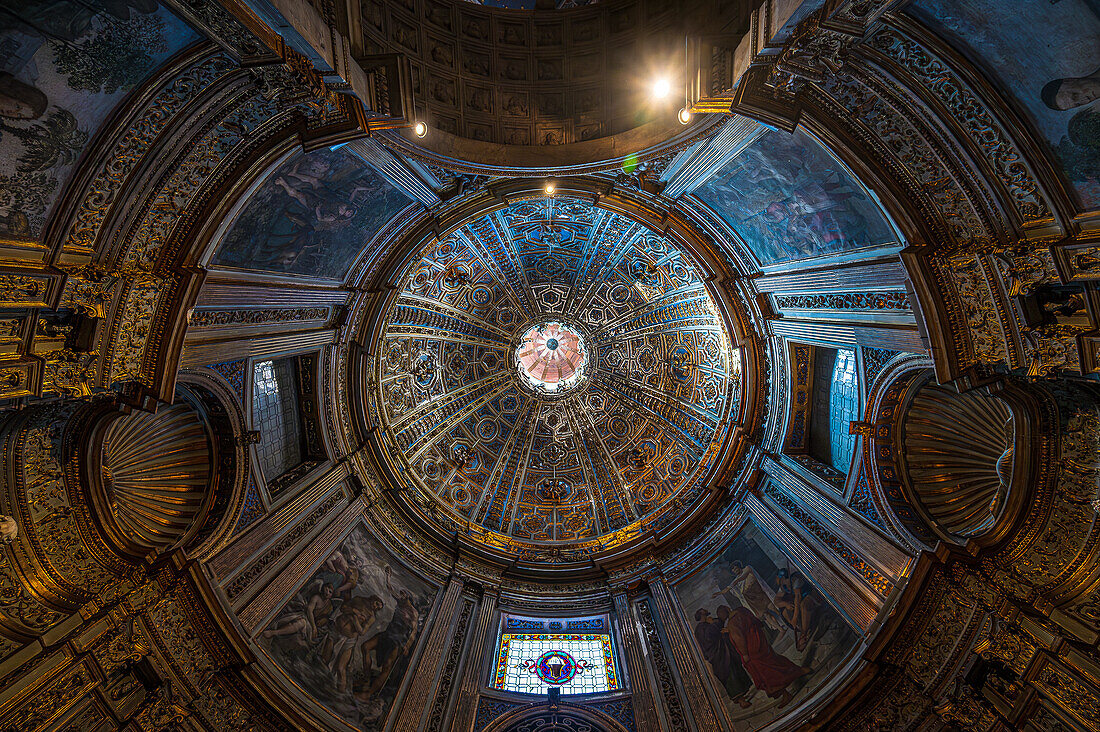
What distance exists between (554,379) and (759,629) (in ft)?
44.0

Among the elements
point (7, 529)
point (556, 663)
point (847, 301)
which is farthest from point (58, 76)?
point (556, 663)

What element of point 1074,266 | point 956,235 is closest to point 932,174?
point 956,235

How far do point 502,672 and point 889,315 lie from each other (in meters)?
14.7

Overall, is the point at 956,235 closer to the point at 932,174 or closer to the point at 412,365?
the point at 932,174

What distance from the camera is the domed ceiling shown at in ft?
64.7

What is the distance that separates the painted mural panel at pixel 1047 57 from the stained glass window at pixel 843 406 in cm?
673

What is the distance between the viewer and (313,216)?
12148 mm

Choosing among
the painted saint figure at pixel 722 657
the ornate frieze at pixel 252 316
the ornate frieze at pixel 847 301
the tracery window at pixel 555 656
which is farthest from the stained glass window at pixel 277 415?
the ornate frieze at pixel 847 301

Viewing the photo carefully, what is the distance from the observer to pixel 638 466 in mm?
22797

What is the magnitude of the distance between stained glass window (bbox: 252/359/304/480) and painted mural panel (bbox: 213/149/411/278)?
320 centimetres

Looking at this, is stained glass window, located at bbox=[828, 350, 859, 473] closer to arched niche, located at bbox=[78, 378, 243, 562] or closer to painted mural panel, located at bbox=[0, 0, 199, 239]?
painted mural panel, located at bbox=[0, 0, 199, 239]

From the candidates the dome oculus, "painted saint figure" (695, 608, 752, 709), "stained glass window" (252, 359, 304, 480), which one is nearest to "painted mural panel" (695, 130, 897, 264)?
"painted saint figure" (695, 608, 752, 709)

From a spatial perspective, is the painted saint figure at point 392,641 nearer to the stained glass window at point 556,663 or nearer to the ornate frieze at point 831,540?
the stained glass window at point 556,663

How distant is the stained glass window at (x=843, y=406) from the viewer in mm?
13938
